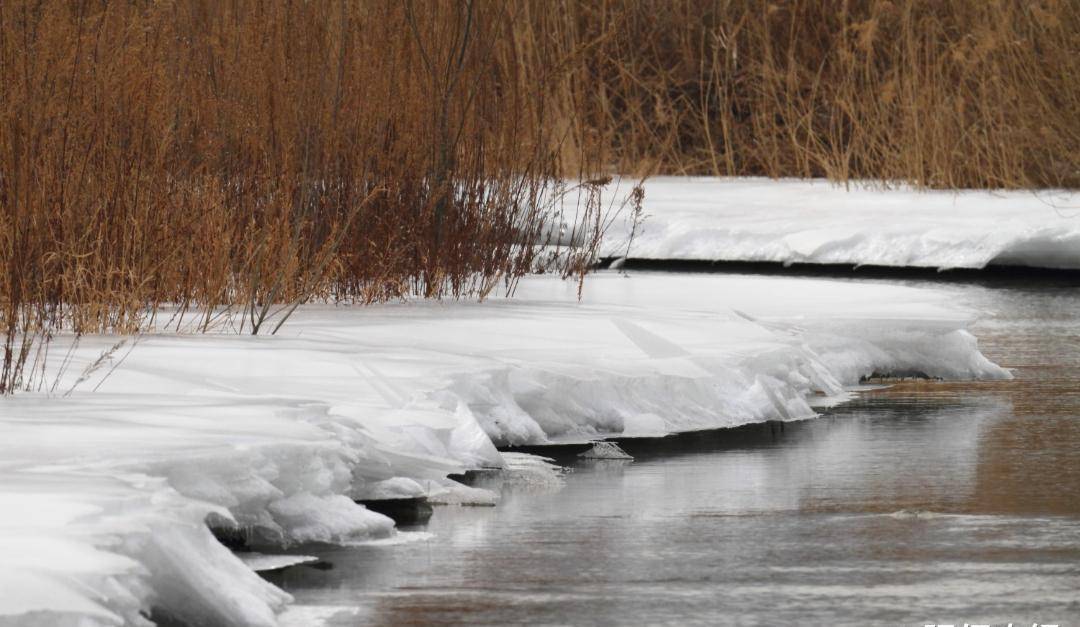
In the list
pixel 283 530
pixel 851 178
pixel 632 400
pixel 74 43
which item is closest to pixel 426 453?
pixel 283 530

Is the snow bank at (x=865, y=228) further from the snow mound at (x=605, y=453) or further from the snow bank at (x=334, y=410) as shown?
the snow mound at (x=605, y=453)

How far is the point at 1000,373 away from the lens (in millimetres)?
9000

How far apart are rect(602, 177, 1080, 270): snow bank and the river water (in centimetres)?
793

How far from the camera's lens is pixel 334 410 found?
6.13 m

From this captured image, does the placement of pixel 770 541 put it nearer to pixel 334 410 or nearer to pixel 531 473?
pixel 531 473

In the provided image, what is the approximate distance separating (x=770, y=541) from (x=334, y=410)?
1.59m

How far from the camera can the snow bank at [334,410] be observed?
4211 mm

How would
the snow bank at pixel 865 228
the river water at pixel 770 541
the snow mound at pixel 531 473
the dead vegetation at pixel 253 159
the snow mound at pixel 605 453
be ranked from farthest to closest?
the snow bank at pixel 865 228
the dead vegetation at pixel 253 159
the snow mound at pixel 605 453
the snow mound at pixel 531 473
the river water at pixel 770 541

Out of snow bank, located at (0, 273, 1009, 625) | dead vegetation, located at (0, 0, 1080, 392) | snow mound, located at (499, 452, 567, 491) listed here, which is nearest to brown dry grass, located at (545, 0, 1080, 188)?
dead vegetation, located at (0, 0, 1080, 392)

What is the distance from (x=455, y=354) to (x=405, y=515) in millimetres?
1915

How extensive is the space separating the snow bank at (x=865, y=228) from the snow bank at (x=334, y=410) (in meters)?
5.03

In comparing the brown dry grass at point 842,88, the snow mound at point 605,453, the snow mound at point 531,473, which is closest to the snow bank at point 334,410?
the snow mound at point 531,473

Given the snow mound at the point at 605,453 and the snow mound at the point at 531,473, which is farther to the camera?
the snow mound at the point at 605,453

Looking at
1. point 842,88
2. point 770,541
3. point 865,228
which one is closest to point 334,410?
point 770,541
